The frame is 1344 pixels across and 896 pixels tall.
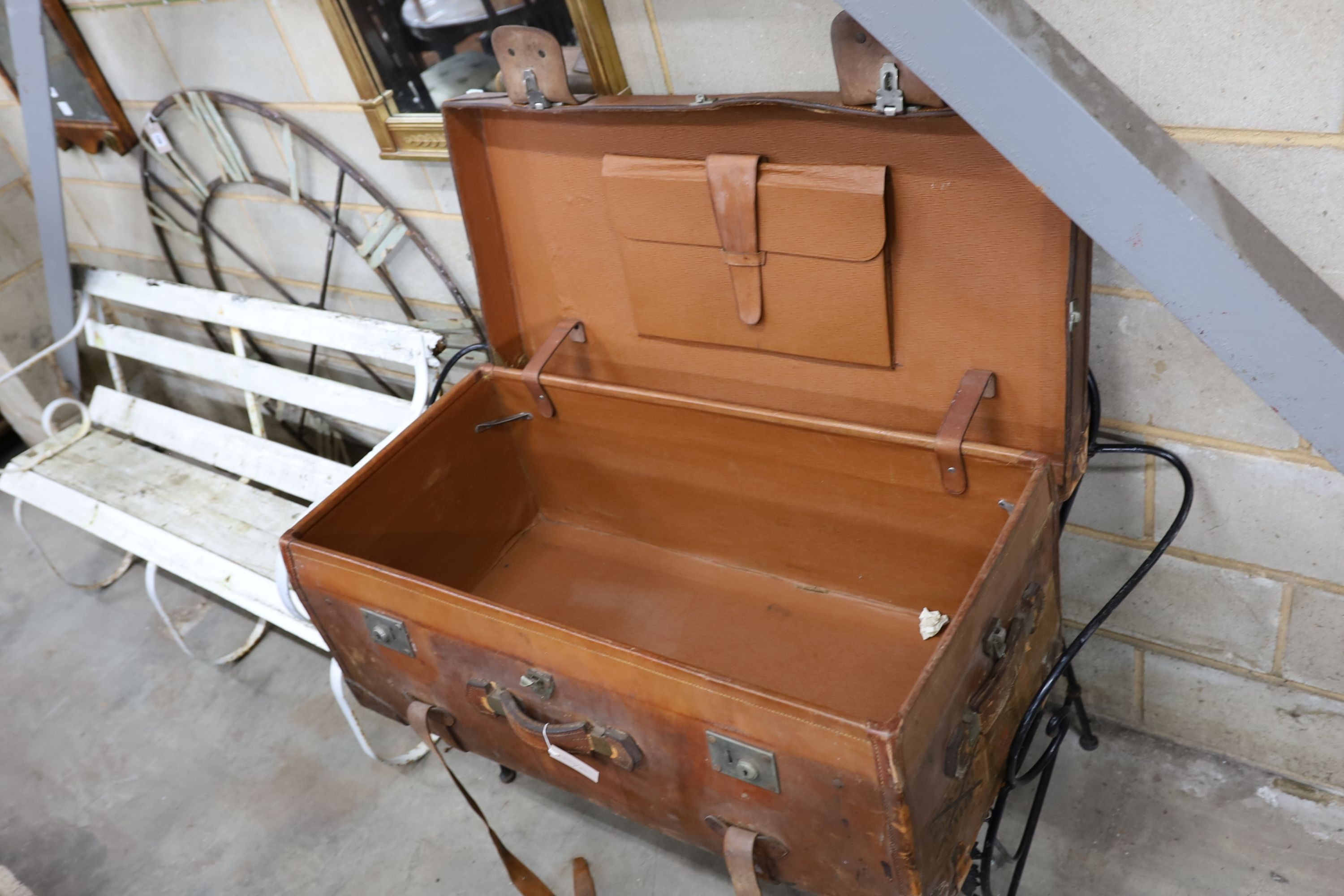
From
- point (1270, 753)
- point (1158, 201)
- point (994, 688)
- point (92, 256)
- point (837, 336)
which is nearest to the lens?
point (1158, 201)

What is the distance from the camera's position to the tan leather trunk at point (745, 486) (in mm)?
1183

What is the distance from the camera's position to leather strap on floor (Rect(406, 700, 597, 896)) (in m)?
1.53

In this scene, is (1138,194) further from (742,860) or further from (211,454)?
(211,454)

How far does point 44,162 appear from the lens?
2254mm

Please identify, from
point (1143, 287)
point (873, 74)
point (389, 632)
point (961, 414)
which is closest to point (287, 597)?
point (389, 632)

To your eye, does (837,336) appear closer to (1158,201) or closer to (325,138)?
(1158,201)

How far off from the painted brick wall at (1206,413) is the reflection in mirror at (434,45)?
28 cm

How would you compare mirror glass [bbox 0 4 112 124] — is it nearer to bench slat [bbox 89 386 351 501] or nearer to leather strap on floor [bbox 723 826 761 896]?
bench slat [bbox 89 386 351 501]

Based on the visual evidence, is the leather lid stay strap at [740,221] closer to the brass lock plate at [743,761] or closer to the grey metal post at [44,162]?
the brass lock plate at [743,761]

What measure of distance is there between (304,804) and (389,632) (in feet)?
2.89

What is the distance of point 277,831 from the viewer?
204cm

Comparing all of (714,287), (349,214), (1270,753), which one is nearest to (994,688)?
(714,287)

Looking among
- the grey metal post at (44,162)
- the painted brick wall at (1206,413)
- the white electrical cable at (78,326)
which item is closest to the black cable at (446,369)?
the painted brick wall at (1206,413)

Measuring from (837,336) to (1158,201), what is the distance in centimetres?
60
